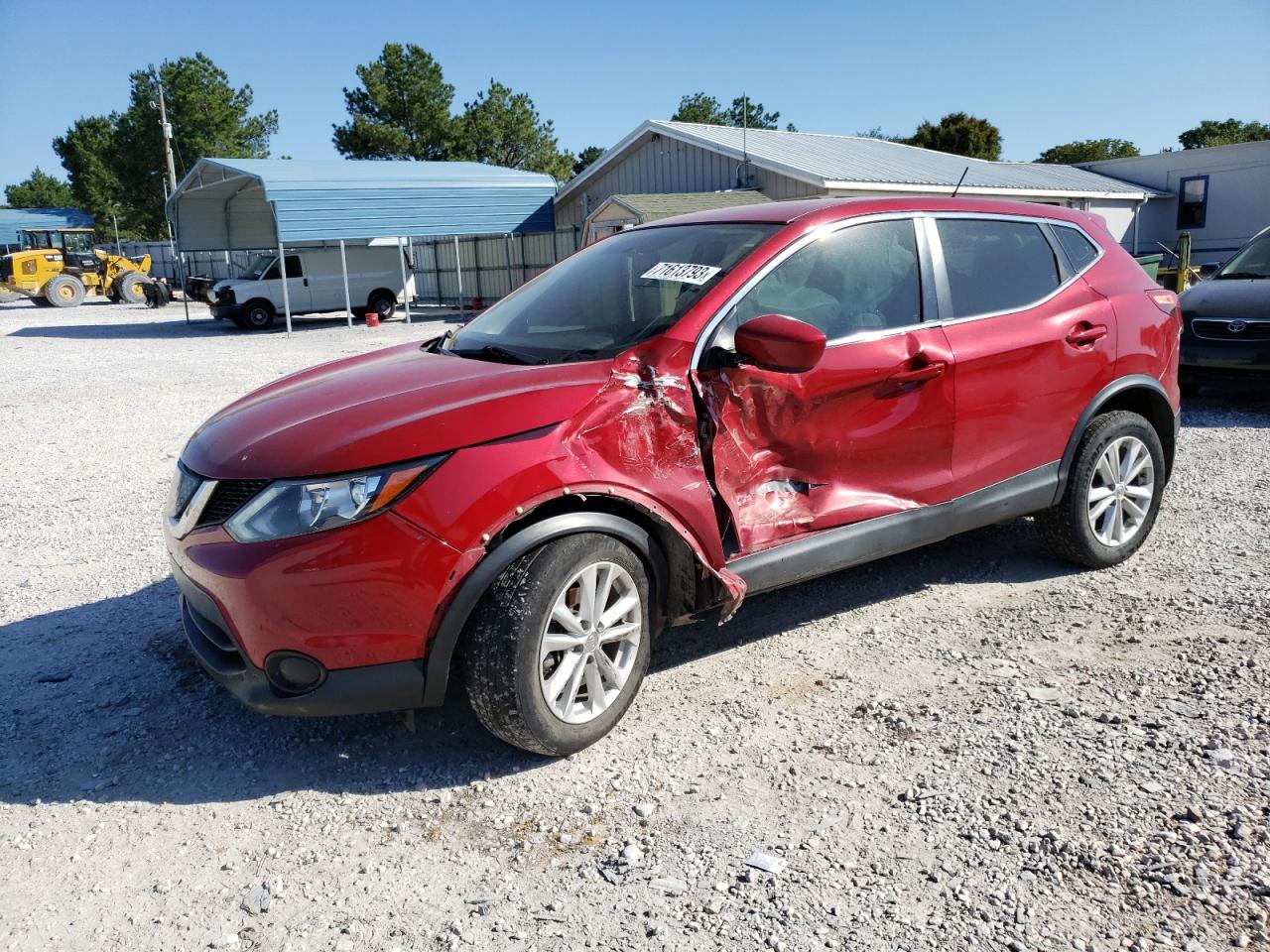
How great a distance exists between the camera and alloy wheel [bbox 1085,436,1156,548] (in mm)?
4613

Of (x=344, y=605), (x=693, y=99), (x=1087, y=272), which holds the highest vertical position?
(x=693, y=99)

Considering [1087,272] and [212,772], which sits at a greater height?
[1087,272]

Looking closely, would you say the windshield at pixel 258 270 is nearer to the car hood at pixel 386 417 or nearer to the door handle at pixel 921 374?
the car hood at pixel 386 417

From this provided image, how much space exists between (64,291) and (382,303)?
13.2m

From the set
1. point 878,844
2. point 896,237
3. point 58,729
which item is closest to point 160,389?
point 58,729

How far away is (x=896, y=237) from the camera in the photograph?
4020mm

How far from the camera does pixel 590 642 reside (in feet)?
10.2

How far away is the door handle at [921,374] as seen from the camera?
3.79 m

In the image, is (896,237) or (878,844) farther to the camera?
(896,237)

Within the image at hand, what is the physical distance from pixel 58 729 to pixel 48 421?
7785 millimetres

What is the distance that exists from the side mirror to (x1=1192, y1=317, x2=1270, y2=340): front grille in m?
7.02

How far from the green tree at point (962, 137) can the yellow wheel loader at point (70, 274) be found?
1642 inches

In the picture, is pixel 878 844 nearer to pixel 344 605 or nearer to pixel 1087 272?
pixel 344 605

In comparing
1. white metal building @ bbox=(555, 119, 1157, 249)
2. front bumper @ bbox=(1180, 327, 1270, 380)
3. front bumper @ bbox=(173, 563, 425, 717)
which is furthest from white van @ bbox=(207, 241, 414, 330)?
front bumper @ bbox=(173, 563, 425, 717)
